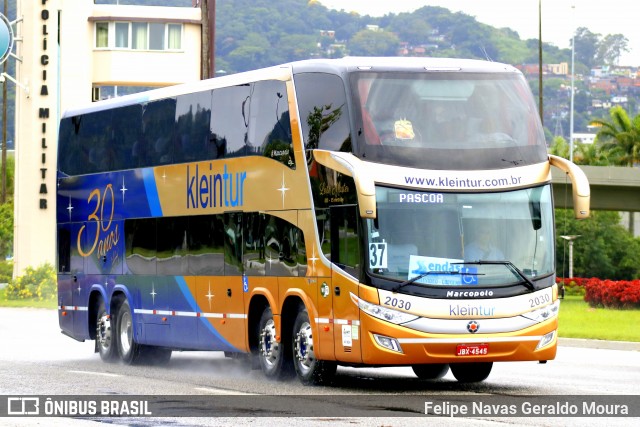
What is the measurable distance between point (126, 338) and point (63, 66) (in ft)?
149

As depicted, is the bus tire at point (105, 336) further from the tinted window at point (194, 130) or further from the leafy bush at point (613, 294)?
the leafy bush at point (613, 294)

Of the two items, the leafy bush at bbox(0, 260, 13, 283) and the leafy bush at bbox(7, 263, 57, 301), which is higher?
the leafy bush at bbox(7, 263, 57, 301)

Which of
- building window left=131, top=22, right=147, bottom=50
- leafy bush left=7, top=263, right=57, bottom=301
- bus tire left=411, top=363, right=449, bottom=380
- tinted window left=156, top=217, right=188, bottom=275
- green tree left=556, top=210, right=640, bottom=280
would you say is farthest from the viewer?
green tree left=556, top=210, right=640, bottom=280

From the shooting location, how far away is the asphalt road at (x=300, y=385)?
14.5 metres

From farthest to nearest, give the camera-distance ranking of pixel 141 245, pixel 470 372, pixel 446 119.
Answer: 1. pixel 141 245
2. pixel 470 372
3. pixel 446 119

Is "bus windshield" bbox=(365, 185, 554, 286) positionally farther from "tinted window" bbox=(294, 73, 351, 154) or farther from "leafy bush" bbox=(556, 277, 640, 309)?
"leafy bush" bbox=(556, 277, 640, 309)

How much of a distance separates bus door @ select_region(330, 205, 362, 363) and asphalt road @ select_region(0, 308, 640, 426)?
553 mm

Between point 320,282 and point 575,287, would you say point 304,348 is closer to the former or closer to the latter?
point 320,282

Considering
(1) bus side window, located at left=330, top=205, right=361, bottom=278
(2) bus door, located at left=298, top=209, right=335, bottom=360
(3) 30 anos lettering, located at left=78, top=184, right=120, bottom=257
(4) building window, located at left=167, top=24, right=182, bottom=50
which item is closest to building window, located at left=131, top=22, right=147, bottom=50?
(4) building window, located at left=167, top=24, right=182, bottom=50

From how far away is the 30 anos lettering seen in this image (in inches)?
992

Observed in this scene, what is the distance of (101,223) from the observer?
2573 centimetres

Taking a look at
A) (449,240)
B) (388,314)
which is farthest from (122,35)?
(388,314)

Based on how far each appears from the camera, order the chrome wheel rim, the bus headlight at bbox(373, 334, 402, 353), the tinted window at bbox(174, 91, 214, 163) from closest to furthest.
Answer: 1. the bus headlight at bbox(373, 334, 402, 353)
2. the chrome wheel rim
3. the tinted window at bbox(174, 91, 214, 163)

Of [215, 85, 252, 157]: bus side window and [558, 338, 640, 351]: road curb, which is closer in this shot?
[215, 85, 252, 157]: bus side window
